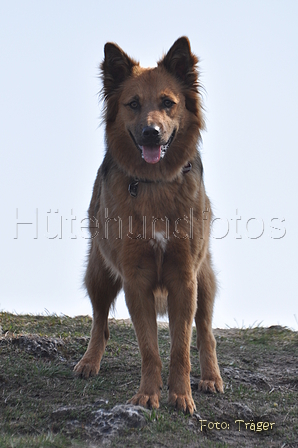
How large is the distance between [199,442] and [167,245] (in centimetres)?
148

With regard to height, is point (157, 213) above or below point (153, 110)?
below

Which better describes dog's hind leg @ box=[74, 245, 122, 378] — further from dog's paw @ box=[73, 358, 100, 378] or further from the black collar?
the black collar

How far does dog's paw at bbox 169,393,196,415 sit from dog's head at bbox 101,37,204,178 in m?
1.83

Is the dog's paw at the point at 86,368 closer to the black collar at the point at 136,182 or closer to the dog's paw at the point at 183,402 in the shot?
the dog's paw at the point at 183,402

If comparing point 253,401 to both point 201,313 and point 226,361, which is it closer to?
point 201,313

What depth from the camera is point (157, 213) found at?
433 cm

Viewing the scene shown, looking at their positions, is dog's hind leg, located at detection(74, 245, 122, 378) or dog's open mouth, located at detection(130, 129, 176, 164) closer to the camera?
dog's open mouth, located at detection(130, 129, 176, 164)

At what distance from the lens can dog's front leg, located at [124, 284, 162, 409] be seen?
407 cm

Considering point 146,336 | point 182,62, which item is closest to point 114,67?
point 182,62

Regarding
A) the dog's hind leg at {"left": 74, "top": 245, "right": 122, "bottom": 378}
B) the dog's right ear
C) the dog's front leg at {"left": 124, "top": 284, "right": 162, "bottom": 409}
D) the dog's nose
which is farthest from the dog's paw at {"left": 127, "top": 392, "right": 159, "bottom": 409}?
the dog's right ear

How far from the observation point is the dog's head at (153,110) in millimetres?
4402

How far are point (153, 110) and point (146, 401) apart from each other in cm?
235

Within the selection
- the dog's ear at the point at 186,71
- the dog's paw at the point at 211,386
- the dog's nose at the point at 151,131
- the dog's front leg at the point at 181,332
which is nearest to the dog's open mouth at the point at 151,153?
the dog's nose at the point at 151,131

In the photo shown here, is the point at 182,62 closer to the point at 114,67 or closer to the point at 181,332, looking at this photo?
the point at 114,67
